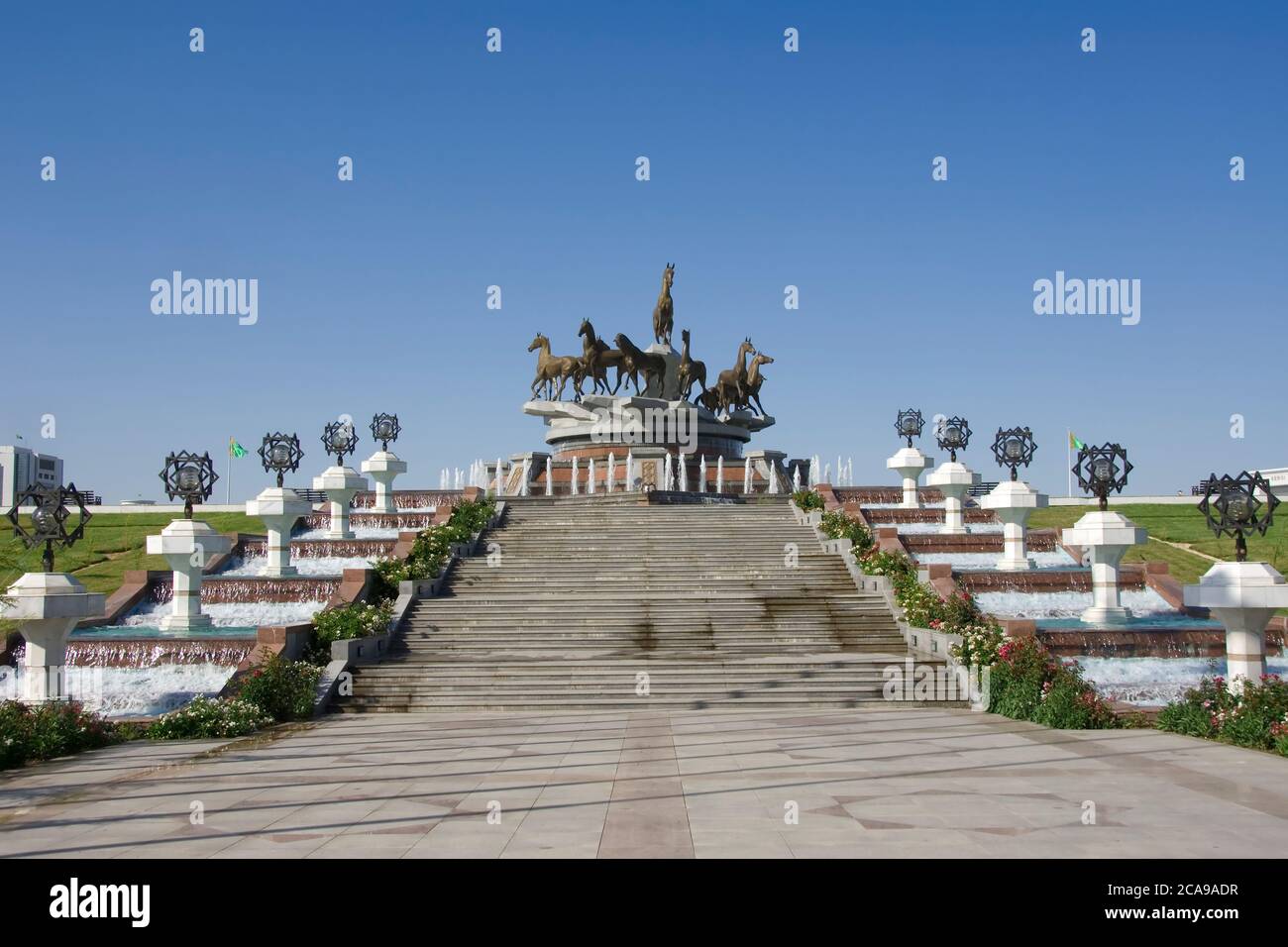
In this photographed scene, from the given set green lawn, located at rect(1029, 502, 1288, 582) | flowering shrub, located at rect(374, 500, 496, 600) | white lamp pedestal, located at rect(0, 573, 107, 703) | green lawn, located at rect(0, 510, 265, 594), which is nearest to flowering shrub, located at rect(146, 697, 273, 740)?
white lamp pedestal, located at rect(0, 573, 107, 703)

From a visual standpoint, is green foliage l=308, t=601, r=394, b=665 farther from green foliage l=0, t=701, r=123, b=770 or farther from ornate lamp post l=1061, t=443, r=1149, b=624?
ornate lamp post l=1061, t=443, r=1149, b=624

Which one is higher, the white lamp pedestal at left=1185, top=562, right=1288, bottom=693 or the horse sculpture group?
the horse sculpture group

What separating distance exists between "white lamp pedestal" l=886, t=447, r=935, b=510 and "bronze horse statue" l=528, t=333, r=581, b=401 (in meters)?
17.5

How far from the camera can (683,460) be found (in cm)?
4916

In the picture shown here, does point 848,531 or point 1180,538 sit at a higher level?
point 848,531

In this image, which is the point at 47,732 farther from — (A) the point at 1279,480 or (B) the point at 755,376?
(A) the point at 1279,480

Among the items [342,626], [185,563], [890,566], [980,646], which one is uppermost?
[185,563]

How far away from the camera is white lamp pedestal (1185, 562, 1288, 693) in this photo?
17.1 meters

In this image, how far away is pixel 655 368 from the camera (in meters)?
53.4

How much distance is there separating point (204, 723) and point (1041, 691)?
1352cm

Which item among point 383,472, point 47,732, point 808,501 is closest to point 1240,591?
point 47,732
